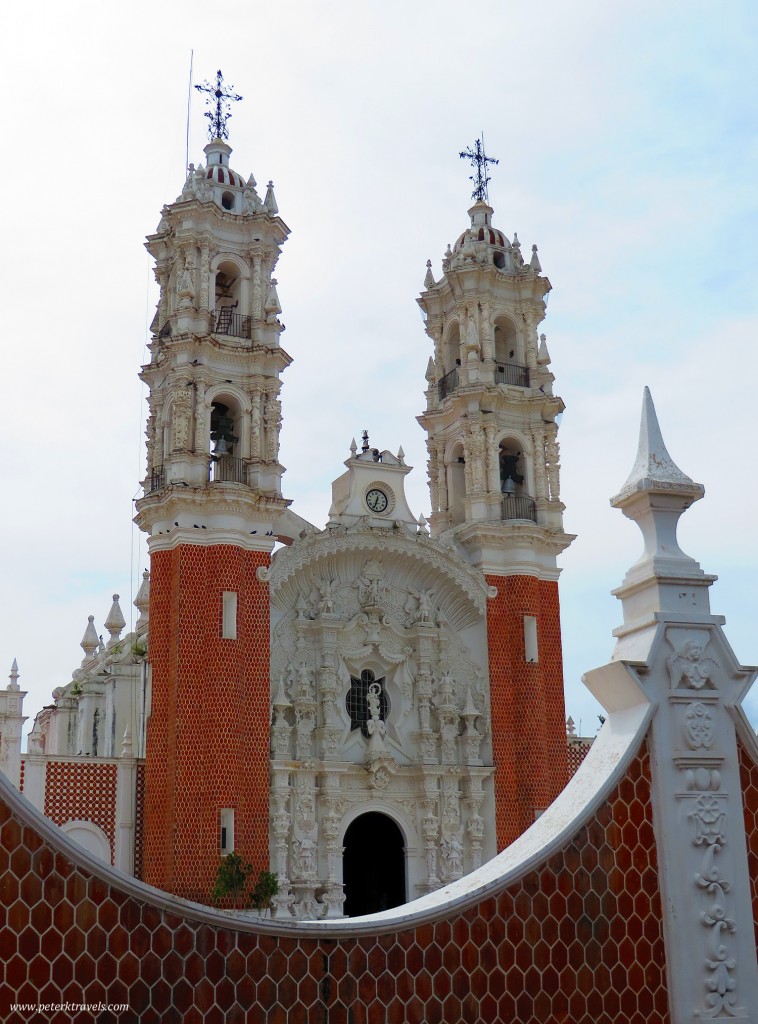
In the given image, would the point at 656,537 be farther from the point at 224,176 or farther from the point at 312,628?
the point at 224,176

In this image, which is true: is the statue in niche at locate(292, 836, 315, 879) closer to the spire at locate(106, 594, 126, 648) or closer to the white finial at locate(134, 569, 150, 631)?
the white finial at locate(134, 569, 150, 631)

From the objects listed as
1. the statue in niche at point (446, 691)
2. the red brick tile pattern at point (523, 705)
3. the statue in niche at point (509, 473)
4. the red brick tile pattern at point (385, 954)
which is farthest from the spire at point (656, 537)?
the statue in niche at point (509, 473)

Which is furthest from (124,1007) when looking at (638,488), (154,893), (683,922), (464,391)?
(464,391)

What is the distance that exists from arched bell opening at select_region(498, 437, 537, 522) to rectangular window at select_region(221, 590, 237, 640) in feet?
19.7

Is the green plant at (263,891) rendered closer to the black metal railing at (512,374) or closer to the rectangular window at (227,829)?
the rectangular window at (227,829)

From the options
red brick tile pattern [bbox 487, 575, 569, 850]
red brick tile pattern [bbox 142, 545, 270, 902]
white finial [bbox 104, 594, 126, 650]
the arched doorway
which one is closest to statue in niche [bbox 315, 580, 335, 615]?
red brick tile pattern [bbox 142, 545, 270, 902]

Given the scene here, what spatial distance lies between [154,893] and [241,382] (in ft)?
55.7

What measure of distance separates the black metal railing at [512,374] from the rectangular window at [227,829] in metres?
10.2

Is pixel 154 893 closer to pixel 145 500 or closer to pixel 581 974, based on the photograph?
pixel 581 974

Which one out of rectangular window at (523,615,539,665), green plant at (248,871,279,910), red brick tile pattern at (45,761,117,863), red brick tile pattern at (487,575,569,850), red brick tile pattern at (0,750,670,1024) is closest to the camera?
red brick tile pattern at (0,750,670,1024)

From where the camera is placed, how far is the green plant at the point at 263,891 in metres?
17.4

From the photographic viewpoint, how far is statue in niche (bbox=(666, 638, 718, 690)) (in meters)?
4.55

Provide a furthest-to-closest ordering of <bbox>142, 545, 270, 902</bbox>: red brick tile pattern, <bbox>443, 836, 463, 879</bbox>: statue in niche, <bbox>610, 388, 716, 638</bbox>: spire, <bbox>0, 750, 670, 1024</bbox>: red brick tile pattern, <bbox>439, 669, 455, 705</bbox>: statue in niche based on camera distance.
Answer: <bbox>439, 669, 455, 705</bbox>: statue in niche < <bbox>443, 836, 463, 879</bbox>: statue in niche < <bbox>142, 545, 270, 902</bbox>: red brick tile pattern < <bbox>610, 388, 716, 638</bbox>: spire < <bbox>0, 750, 670, 1024</bbox>: red brick tile pattern

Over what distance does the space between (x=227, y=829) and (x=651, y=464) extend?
14298mm
